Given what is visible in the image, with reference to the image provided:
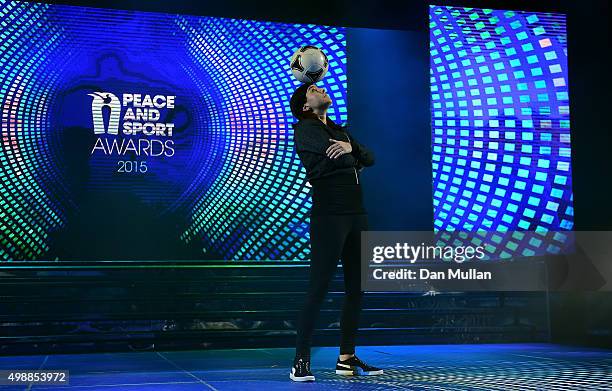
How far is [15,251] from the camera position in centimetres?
452

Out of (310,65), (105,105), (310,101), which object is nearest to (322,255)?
(310,101)

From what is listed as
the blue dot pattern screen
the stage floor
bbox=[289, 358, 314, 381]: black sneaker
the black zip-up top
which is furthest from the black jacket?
the blue dot pattern screen

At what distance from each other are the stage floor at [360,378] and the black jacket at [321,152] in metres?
0.86

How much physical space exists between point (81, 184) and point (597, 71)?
3.44 meters

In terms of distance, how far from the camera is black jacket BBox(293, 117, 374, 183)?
2998 millimetres

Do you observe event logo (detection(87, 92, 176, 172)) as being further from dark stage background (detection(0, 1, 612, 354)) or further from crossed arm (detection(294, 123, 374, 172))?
crossed arm (detection(294, 123, 374, 172))

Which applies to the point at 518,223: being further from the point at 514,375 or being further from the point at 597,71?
the point at 514,375

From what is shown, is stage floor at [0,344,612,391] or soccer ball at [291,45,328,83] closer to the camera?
stage floor at [0,344,612,391]

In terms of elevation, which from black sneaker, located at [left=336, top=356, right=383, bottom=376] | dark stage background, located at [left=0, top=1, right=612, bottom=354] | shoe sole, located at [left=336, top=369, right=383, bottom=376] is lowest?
shoe sole, located at [left=336, top=369, right=383, bottom=376]

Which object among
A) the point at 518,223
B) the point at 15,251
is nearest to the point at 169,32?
the point at 15,251

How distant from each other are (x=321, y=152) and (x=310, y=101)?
0.27 metres

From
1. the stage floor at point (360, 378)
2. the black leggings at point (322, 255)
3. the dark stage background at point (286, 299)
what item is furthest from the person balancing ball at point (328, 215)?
the dark stage background at point (286, 299)

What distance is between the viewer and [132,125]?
474cm

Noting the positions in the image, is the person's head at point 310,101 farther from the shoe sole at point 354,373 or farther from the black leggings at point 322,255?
the shoe sole at point 354,373
